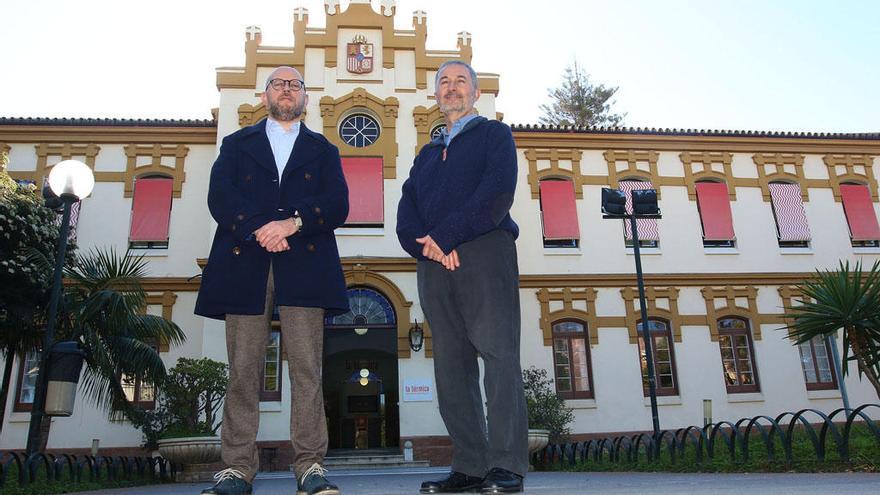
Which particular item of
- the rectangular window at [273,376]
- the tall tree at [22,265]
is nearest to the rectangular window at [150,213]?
the rectangular window at [273,376]

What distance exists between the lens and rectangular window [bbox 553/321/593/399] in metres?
16.1

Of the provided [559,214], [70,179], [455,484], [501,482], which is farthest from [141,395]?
[501,482]

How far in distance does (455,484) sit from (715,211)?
55.7 feet

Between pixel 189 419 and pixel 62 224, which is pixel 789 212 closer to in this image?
pixel 189 419

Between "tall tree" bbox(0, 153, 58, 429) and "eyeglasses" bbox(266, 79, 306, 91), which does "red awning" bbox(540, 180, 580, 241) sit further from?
"eyeglasses" bbox(266, 79, 306, 91)

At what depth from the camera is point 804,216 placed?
18.3 metres

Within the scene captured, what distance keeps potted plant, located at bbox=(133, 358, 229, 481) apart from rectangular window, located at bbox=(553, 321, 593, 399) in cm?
835

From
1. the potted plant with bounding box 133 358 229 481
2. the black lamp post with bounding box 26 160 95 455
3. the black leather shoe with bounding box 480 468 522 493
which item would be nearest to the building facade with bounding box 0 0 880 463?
the potted plant with bounding box 133 358 229 481

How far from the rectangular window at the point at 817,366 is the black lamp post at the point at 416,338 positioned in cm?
1037

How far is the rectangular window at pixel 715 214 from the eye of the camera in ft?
58.3

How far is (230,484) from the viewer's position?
9.64ft

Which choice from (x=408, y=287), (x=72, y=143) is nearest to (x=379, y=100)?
(x=408, y=287)

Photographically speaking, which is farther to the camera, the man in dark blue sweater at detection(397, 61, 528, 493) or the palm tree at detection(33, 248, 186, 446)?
the palm tree at detection(33, 248, 186, 446)

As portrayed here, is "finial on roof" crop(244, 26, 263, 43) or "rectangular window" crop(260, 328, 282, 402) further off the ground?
"finial on roof" crop(244, 26, 263, 43)
